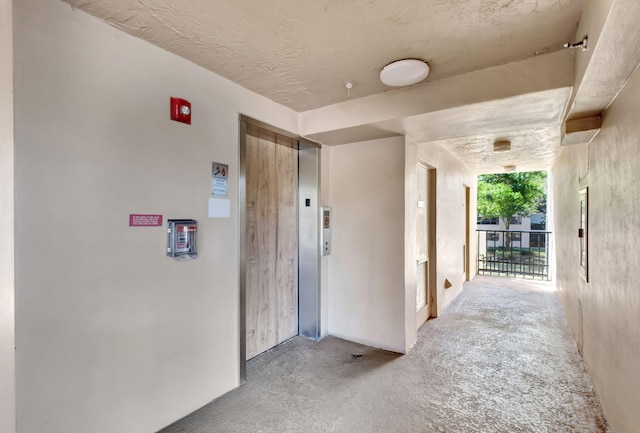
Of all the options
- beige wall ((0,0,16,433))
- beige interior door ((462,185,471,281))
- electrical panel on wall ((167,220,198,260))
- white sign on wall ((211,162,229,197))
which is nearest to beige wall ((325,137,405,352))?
white sign on wall ((211,162,229,197))

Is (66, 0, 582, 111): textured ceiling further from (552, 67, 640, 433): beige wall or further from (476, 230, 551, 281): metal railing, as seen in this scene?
(476, 230, 551, 281): metal railing

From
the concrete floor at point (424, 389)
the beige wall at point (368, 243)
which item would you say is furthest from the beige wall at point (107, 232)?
the beige wall at point (368, 243)

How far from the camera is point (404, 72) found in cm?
201

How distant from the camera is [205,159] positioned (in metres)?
2.10

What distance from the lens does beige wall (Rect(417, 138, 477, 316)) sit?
3967 mm

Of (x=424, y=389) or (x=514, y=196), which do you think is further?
(x=514, y=196)

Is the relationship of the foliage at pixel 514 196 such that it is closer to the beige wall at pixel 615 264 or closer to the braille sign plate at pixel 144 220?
the beige wall at pixel 615 264

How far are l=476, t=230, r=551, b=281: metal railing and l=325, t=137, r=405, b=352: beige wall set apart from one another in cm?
477

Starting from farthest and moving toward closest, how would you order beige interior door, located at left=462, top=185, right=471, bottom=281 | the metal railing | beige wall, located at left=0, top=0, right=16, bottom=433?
the metal railing, beige interior door, located at left=462, top=185, right=471, bottom=281, beige wall, located at left=0, top=0, right=16, bottom=433

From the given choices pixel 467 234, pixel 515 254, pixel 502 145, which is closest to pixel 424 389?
pixel 502 145

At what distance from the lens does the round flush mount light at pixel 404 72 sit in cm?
194

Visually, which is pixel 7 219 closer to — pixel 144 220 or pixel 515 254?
pixel 144 220

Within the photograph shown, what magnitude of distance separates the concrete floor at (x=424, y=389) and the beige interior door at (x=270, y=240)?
25 cm

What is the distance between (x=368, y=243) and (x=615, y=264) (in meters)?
1.84
